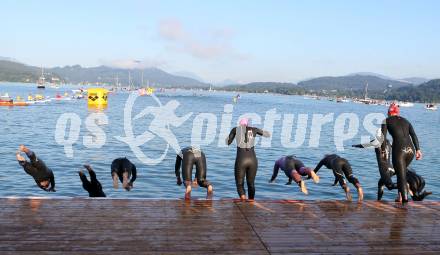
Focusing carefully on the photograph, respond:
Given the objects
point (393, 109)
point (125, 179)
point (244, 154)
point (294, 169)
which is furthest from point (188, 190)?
point (393, 109)

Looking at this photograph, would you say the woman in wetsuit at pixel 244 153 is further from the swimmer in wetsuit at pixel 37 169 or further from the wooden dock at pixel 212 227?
the swimmer in wetsuit at pixel 37 169

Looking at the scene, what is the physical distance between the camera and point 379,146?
554 inches

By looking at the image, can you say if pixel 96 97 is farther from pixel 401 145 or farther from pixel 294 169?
pixel 401 145

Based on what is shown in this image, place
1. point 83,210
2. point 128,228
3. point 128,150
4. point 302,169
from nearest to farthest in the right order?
point 128,228
point 83,210
point 302,169
point 128,150

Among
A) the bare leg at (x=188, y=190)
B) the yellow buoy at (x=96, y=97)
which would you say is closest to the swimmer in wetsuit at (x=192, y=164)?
the bare leg at (x=188, y=190)

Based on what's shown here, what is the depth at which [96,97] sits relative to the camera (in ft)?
316

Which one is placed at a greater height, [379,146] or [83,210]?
[379,146]

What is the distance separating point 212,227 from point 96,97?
91768 mm

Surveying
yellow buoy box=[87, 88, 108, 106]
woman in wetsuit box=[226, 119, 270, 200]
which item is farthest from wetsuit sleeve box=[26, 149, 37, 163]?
yellow buoy box=[87, 88, 108, 106]

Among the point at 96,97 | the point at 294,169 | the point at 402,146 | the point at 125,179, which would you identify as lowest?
the point at 96,97

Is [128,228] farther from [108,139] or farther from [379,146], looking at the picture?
[108,139]

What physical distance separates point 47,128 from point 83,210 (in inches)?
1789

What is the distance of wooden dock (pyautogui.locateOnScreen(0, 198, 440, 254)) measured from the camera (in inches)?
314

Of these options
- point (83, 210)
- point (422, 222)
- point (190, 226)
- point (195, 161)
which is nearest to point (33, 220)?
point (83, 210)
